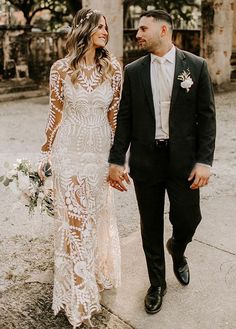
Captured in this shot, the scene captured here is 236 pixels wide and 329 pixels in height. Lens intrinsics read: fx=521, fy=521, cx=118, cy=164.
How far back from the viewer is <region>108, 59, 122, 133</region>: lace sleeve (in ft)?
11.7

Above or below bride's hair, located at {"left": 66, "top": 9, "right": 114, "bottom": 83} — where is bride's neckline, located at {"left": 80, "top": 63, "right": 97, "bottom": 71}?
below

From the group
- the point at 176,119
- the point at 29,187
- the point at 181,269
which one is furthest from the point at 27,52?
the point at 176,119

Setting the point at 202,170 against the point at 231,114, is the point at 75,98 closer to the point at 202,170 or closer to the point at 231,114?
the point at 202,170

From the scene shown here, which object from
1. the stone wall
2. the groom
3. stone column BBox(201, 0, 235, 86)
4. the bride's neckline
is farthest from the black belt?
the stone wall

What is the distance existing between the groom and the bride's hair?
0.19 m

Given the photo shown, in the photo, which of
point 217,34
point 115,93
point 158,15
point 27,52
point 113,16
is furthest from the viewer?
point 27,52

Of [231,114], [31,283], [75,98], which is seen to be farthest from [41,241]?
[231,114]

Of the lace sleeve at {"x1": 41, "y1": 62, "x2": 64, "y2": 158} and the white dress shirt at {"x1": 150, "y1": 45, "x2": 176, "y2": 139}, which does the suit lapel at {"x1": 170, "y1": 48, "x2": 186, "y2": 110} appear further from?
the lace sleeve at {"x1": 41, "y1": 62, "x2": 64, "y2": 158}

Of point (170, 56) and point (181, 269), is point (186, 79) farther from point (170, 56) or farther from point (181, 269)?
point (181, 269)

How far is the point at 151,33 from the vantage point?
325 centimetres

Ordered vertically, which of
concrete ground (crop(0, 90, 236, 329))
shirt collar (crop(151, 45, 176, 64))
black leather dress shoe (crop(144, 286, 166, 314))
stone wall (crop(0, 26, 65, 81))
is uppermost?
shirt collar (crop(151, 45, 176, 64))

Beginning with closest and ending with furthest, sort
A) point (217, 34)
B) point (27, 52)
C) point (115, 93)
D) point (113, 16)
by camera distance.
Answer: point (115, 93), point (113, 16), point (217, 34), point (27, 52)

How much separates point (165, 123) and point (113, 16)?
31.9ft

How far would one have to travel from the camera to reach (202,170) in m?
3.37
